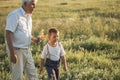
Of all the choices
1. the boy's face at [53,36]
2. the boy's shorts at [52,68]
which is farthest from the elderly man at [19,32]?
the boy's shorts at [52,68]

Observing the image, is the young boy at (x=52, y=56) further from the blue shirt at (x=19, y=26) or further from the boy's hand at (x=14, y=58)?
the boy's hand at (x=14, y=58)

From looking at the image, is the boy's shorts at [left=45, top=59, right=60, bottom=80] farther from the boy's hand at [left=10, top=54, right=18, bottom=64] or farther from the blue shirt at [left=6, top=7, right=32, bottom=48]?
the boy's hand at [left=10, top=54, right=18, bottom=64]

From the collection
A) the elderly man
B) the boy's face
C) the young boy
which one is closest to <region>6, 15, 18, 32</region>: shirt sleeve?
the elderly man

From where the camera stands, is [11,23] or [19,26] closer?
[11,23]

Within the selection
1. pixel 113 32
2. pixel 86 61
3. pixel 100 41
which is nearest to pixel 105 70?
pixel 86 61

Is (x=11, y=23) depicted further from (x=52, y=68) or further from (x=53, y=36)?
(x=52, y=68)

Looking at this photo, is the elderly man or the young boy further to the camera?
the young boy

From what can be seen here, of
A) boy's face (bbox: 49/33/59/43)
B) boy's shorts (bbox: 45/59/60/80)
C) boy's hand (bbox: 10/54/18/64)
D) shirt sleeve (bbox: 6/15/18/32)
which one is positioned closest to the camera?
boy's hand (bbox: 10/54/18/64)

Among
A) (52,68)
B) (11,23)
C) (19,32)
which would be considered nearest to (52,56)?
(52,68)

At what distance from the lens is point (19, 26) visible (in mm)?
6156

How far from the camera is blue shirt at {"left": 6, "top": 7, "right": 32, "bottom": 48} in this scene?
6.01 metres

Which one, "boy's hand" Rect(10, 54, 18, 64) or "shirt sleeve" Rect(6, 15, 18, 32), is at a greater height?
"shirt sleeve" Rect(6, 15, 18, 32)

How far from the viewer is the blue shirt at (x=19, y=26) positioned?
19.7 ft

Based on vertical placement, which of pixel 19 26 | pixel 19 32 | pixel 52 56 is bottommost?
pixel 52 56
